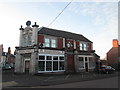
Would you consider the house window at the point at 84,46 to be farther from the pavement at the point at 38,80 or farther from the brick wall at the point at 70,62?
the pavement at the point at 38,80

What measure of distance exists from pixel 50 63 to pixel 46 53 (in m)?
2.20

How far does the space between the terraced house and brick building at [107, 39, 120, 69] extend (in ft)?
54.0

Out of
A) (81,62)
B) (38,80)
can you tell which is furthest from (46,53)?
(81,62)

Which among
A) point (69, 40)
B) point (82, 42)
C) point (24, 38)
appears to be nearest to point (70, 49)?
point (69, 40)

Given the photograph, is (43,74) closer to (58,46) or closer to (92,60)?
(58,46)

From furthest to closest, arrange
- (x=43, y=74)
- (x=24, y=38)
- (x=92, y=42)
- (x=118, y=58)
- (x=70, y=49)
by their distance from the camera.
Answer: (x=118, y=58), (x=92, y=42), (x=70, y=49), (x=24, y=38), (x=43, y=74)

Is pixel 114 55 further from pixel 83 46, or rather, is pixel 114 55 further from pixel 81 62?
pixel 81 62

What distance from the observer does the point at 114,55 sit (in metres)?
46.0

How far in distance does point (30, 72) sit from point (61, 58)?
23.4ft

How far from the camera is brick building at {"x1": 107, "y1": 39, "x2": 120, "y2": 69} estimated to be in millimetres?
44781

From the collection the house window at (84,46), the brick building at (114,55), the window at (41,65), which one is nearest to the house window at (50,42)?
the window at (41,65)

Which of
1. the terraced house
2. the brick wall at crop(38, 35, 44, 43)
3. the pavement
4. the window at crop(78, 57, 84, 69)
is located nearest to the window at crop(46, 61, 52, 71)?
the terraced house

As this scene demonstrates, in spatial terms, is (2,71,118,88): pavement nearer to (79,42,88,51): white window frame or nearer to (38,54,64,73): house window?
(38,54,64,73): house window

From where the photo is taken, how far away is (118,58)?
44.8 meters
